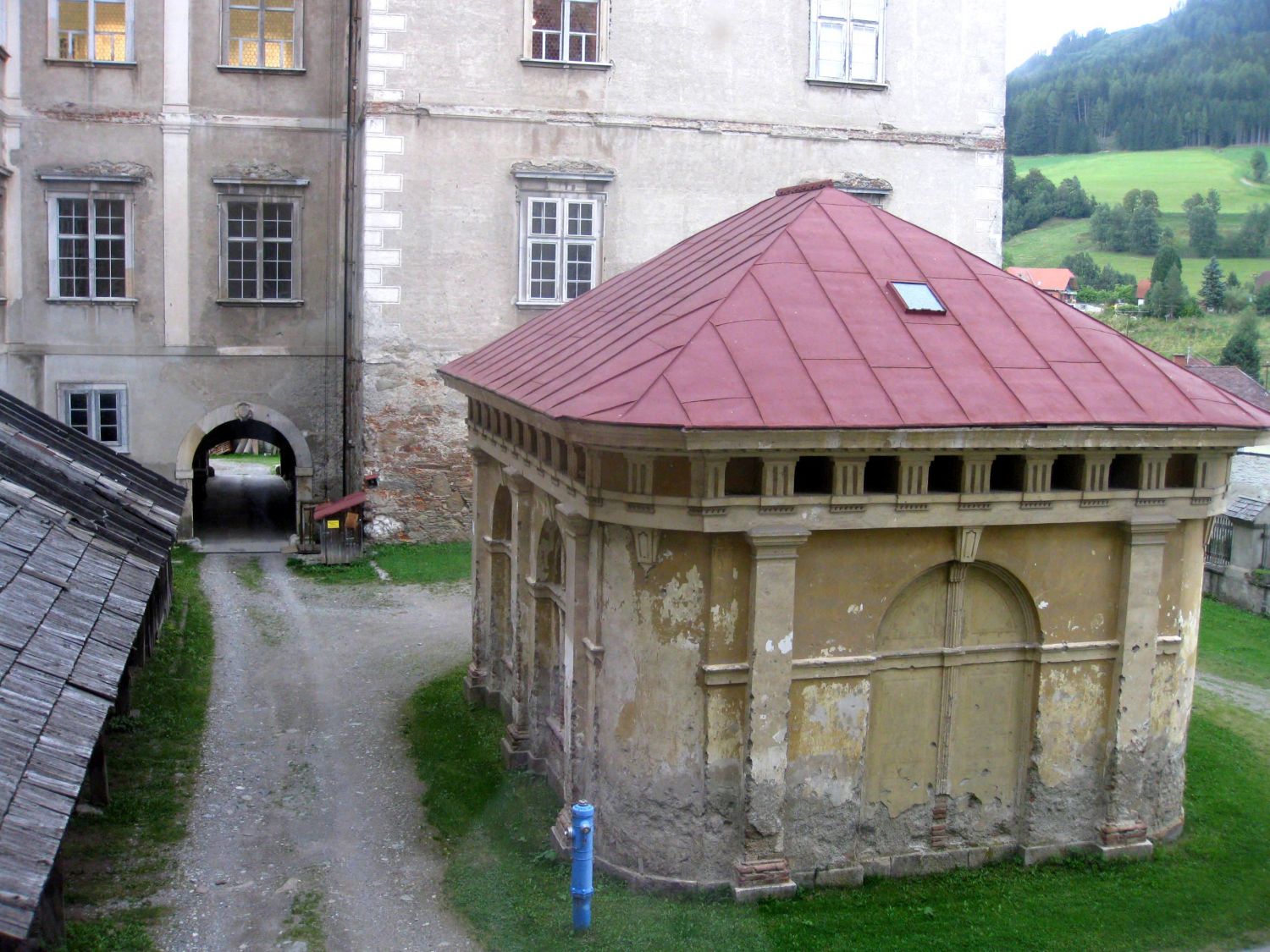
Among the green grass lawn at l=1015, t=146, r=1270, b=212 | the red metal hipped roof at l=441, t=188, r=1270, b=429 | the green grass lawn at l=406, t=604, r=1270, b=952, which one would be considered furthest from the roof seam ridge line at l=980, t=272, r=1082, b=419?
the green grass lawn at l=1015, t=146, r=1270, b=212

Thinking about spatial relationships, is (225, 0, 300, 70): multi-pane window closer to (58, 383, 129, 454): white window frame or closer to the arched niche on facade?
(58, 383, 129, 454): white window frame

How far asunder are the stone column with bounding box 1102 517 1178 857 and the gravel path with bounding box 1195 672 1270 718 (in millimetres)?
5682

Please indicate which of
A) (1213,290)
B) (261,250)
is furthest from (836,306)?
(1213,290)

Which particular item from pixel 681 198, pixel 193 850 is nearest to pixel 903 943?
pixel 193 850

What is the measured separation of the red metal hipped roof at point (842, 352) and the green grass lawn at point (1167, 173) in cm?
9277

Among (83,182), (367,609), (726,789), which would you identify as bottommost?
(367,609)

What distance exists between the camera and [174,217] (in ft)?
76.1

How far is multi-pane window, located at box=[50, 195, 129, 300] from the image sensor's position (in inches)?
903

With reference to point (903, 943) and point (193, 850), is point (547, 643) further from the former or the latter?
point (903, 943)

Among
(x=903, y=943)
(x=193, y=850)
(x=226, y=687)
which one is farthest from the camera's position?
(x=226, y=687)

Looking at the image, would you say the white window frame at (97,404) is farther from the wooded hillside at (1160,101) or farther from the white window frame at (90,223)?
the wooded hillside at (1160,101)

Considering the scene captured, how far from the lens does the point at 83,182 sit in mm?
22859

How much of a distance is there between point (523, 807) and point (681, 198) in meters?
15.4

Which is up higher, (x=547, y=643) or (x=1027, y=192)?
(x=1027, y=192)
